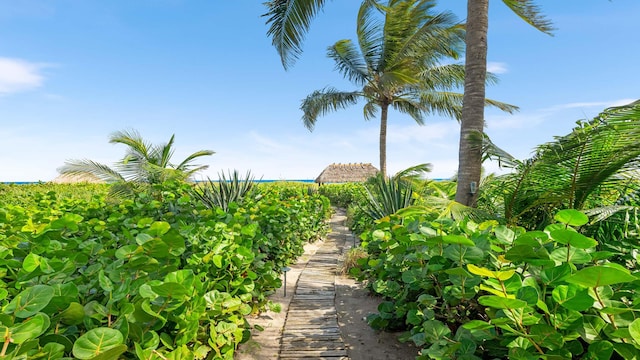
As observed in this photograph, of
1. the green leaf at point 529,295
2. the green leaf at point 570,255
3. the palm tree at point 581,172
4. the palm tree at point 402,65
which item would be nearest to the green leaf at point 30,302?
the green leaf at point 529,295

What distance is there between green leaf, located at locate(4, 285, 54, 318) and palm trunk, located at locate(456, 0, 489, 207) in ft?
14.3

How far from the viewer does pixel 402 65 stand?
12.4 meters

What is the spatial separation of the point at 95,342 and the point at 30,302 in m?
0.23

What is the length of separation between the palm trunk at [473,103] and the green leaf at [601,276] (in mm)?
3674

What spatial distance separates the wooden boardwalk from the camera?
2667 mm

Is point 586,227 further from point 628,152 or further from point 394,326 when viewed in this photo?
point 394,326

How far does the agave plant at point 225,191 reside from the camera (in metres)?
5.64

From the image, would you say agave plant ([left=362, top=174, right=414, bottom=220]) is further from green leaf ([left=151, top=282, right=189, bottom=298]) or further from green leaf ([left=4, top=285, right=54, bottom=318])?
green leaf ([left=4, top=285, right=54, bottom=318])

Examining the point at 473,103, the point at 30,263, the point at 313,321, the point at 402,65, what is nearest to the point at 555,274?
the point at 30,263

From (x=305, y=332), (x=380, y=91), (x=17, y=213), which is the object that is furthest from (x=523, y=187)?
(x=380, y=91)

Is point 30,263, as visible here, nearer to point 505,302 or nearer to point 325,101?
point 505,302

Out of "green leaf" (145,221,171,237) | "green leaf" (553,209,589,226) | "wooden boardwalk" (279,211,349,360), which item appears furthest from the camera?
"wooden boardwalk" (279,211,349,360)

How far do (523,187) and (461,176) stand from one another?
3.49 ft

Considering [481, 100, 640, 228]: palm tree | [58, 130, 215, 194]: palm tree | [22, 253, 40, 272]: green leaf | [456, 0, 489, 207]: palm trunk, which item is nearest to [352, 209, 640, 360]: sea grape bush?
[22, 253, 40, 272]: green leaf
